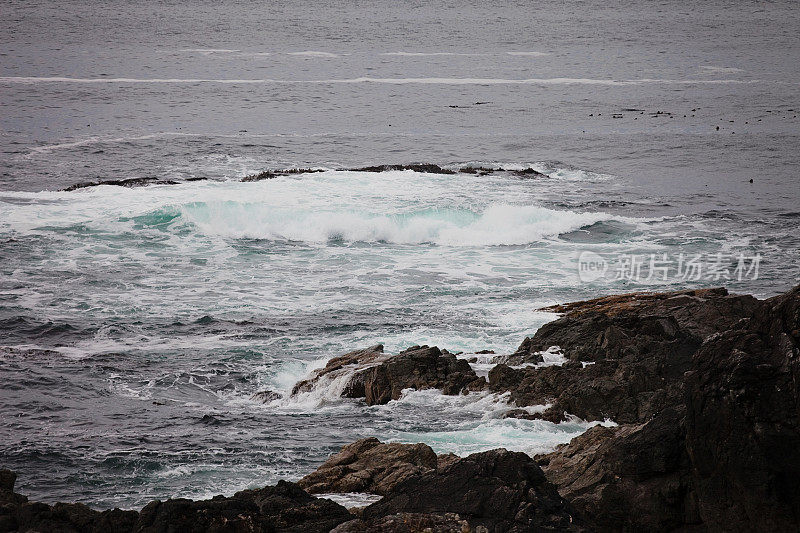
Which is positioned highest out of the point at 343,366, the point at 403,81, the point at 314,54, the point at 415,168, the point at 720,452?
the point at 314,54

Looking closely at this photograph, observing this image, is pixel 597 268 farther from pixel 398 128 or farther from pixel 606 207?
pixel 398 128

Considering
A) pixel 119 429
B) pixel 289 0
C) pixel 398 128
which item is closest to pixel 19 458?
pixel 119 429

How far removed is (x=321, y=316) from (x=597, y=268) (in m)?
9.21

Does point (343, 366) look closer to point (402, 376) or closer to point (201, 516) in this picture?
point (402, 376)

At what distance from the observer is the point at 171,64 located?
76625 millimetres

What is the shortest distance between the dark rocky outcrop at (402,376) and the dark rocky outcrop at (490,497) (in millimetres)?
7827

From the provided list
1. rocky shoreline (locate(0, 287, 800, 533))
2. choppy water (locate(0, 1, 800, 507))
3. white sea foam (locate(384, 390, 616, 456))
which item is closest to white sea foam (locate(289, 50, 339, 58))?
choppy water (locate(0, 1, 800, 507))

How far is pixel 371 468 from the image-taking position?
12.9m

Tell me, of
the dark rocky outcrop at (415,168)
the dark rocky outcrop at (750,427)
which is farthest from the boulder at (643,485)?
the dark rocky outcrop at (415,168)

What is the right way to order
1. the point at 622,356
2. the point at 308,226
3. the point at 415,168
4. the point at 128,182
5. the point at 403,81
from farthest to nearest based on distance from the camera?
the point at 403,81 → the point at 415,168 → the point at 128,182 → the point at 308,226 → the point at 622,356

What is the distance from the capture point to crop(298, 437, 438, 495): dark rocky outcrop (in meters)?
12.4

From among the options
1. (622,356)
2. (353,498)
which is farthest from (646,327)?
(353,498)
